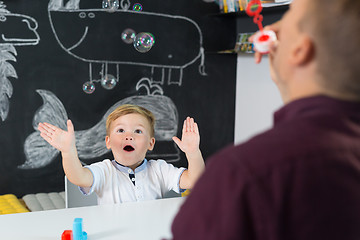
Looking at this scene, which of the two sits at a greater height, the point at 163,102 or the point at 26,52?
the point at 26,52

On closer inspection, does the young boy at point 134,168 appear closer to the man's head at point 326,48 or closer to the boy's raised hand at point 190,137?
the boy's raised hand at point 190,137

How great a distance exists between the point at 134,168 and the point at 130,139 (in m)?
0.15

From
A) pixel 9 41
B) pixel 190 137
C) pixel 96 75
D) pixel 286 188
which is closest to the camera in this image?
pixel 286 188

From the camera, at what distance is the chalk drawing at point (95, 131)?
3.72m

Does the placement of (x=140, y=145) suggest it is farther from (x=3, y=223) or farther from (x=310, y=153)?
(x=310, y=153)

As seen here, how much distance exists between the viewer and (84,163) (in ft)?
12.8

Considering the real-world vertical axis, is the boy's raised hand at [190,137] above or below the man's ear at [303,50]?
below

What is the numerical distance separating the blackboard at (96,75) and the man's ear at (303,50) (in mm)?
3403

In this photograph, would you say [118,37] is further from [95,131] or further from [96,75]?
[95,131]

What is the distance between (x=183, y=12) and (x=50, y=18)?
1.29 metres

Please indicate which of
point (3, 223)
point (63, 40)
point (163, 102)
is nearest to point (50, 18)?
point (63, 40)

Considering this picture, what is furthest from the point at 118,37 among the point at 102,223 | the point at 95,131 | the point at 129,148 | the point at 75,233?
the point at 75,233

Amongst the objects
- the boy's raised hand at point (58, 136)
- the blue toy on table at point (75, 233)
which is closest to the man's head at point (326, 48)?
the blue toy on table at point (75, 233)

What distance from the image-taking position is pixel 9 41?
11.6ft
